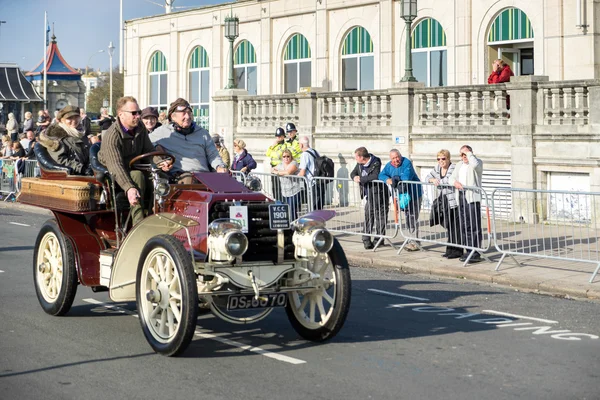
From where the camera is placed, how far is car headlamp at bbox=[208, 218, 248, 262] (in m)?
7.86

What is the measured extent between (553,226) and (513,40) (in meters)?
13.1

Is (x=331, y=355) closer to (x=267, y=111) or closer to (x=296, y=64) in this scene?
(x=267, y=111)

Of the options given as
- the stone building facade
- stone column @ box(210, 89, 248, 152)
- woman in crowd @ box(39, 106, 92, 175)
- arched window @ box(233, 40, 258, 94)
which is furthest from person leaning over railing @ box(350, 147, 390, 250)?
arched window @ box(233, 40, 258, 94)

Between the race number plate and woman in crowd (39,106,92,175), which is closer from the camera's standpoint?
the race number plate

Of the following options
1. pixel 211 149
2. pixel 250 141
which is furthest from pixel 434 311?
pixel 250 141

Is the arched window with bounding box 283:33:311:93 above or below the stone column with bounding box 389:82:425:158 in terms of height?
above

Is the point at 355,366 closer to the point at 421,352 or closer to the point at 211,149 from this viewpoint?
A: the point at 421,352

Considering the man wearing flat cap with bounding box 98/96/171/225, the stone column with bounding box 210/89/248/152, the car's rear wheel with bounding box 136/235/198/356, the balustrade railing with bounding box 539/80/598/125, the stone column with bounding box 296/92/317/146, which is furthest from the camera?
the stone column with bounding box 210/89/248/152

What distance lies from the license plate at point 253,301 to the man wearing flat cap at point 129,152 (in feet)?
4.81

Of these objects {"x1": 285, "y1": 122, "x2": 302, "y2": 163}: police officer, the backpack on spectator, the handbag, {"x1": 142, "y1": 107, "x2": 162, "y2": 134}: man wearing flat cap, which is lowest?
the handbag

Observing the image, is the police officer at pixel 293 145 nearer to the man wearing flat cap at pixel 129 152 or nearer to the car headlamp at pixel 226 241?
the man wearing flat cap at pixel 129 152

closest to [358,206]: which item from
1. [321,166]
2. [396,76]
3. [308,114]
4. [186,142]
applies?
[321,166]

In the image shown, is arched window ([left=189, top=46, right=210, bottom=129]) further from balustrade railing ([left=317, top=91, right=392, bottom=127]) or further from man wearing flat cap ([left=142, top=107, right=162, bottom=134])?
man wearing flat cap ([left=142, top=107, right=162, bottom=134])

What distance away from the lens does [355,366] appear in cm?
782
